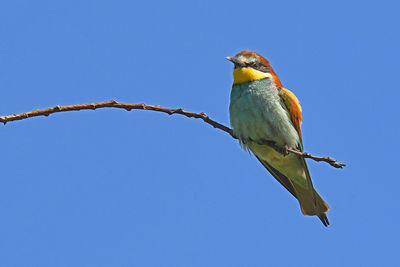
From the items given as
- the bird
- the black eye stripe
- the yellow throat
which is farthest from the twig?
the black eye stripe

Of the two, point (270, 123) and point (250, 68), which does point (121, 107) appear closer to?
point (270, 123)

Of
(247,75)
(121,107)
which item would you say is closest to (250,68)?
(247,75)

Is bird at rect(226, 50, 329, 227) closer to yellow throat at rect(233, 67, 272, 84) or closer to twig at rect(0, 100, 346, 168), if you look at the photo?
yellow throat at rect(233, 67, 272, 84)

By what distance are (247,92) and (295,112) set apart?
44cm

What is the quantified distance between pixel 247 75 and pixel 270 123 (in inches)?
Answer: 18.5

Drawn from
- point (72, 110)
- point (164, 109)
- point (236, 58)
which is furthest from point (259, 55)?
point (72, 110)

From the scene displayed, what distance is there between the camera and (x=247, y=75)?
4629 millimetres

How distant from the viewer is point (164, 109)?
2477 mm

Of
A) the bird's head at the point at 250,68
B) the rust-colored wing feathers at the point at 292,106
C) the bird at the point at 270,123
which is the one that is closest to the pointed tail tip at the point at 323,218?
the bird at the point at 270,123

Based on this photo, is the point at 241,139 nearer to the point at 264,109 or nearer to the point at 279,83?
the point at 264,109

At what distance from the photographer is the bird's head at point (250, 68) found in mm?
4637

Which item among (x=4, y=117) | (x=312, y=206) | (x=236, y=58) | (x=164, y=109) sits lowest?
(x=4, y=117)

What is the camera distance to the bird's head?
15.2 ft

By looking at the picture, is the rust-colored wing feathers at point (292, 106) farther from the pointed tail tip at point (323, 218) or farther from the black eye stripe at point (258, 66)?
the pointed tail tip at point (323, 218)
